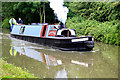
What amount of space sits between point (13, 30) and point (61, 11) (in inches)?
306

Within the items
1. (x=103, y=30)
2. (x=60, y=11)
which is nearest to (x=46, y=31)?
(x=60, y=11)

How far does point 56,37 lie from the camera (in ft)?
36.9

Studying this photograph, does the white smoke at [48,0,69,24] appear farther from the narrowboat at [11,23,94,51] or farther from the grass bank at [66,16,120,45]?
the grass bank at [66,16,120,45]

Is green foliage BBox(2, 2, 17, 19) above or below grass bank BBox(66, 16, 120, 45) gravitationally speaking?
above

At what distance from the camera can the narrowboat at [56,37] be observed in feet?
34.7

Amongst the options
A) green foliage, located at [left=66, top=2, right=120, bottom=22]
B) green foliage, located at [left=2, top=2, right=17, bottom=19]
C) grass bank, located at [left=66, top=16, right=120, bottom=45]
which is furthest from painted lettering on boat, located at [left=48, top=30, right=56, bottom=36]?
green foliage, located at [left=2, top=2, right=17, bottom=19]

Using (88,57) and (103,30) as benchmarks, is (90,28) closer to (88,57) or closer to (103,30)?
(103,30)

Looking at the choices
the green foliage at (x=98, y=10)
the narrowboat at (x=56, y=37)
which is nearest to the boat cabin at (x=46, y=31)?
the narrowboat at (x=56, y=37)

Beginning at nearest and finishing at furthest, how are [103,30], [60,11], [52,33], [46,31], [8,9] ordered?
[52,33] → [46,31] → [60,11] → [103,30] → [8,9]

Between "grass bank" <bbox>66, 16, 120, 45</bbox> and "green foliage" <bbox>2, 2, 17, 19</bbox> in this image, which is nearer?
"grass bank" <bbox>66, 16, 120, 45</bbox>

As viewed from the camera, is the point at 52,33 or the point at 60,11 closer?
the point at 52,33

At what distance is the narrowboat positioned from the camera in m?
10.6

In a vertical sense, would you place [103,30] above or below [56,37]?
above

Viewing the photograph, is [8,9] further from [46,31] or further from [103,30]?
[103,30]
